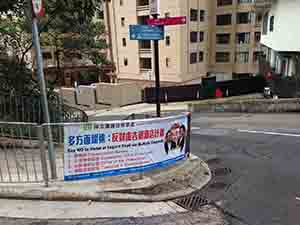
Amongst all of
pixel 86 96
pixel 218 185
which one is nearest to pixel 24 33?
pixel 218 185

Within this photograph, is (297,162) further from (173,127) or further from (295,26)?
(295,26)

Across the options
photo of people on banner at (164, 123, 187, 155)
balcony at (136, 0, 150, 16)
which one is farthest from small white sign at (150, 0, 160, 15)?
balcony at (136, 0, 150, 16)

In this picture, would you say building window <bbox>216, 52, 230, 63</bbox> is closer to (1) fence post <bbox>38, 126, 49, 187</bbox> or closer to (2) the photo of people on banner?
(2) the photo of people on banner

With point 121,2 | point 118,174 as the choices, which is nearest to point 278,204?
point 118,174

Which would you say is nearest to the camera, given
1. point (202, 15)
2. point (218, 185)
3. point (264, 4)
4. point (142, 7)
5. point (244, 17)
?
point (218, 185)

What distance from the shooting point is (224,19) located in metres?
35.0

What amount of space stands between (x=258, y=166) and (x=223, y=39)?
31.3 metres

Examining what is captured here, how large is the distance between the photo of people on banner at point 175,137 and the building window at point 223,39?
32.1 meters

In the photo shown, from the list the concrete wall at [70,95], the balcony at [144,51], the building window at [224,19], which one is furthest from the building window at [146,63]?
the building window at [224,19]

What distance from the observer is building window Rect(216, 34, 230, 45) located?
3531 centimetres

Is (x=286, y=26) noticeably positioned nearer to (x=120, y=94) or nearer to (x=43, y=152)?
(x=120, y=94)

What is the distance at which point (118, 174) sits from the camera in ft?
17.0

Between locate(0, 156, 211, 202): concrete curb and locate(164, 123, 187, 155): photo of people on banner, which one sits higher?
locate(164, 123, 187, 155): photo of people on banner

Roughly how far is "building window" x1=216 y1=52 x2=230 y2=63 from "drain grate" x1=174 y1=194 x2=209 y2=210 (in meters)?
32.8
